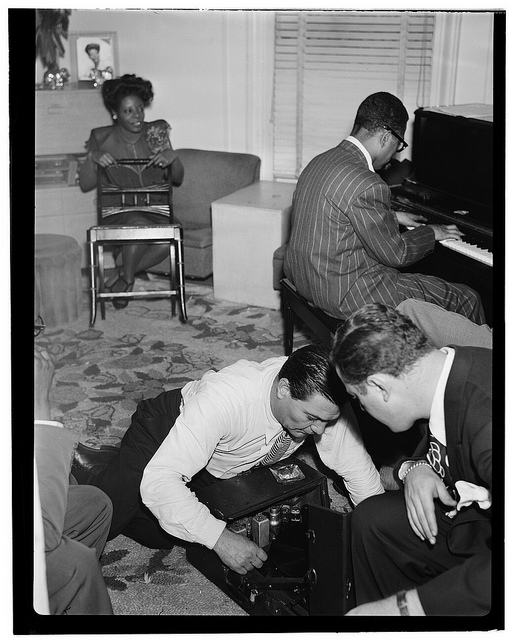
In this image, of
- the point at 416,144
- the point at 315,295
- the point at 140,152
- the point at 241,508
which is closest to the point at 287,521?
the point at 241,508

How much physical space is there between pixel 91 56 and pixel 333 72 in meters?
1.73

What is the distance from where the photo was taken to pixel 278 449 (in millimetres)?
2859

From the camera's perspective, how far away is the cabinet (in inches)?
211

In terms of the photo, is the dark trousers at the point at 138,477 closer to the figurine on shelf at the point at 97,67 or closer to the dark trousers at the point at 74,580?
the dark trousers at the point at 74,580

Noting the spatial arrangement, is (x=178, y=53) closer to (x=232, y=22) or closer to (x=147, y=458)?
(x=232, y=22)

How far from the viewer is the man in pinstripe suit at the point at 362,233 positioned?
3.36 meters

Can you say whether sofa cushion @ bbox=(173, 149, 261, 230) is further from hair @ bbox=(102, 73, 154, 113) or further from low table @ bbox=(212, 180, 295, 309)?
hair @ bbox=(102, 73, 154, 113)

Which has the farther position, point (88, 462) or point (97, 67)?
point (97, 67)

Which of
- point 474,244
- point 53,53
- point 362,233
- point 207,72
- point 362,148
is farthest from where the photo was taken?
point 207,72

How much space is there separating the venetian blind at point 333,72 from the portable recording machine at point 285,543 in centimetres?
299

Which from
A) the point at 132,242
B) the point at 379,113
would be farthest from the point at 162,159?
A: the point at 379,113

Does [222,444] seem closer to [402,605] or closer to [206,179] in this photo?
[402,605]

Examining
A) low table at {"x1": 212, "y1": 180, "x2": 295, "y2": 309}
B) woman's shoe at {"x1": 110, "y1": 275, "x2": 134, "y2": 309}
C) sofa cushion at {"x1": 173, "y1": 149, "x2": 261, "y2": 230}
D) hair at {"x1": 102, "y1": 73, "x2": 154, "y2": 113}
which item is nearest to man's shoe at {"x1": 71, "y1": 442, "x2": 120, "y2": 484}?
woman's shoe at {"x1": 110, "y1": 275, "x2": 134, "y2": 309}

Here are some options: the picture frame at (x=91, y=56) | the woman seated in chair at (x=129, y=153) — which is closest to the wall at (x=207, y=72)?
the picture frame at (x=91, y=56)
